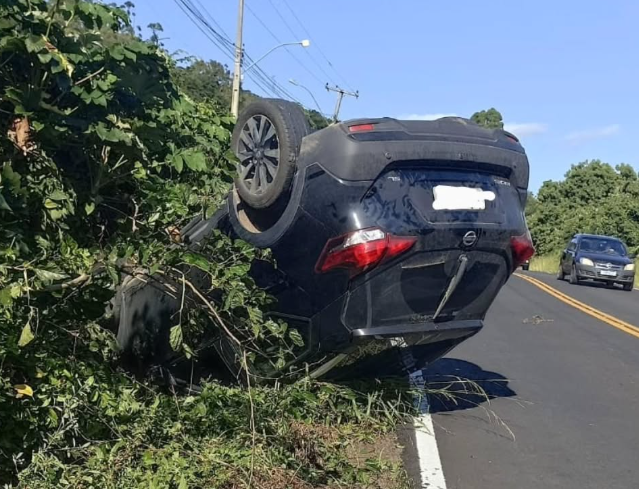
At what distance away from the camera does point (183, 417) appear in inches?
193

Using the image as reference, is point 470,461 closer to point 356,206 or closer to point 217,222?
point 356,206

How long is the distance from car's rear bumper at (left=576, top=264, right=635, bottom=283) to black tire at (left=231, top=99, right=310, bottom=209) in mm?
21419

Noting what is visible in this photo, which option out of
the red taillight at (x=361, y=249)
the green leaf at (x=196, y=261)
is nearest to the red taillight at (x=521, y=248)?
the red taillight at (x=361, y=249)

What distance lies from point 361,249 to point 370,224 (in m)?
0.15

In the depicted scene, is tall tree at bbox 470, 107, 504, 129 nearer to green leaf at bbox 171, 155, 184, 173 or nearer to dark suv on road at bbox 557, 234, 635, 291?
dark suv on road at bbox 557, 234, 635, 291

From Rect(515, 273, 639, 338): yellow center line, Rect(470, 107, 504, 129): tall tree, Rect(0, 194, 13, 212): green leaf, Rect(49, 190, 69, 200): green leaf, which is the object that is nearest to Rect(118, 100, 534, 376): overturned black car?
Rect(49, 190, 69, 200): green leaf

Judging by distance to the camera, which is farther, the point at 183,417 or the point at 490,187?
the point at 490,187

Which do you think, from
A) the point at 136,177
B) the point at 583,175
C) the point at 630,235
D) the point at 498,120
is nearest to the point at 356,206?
the point at 136,177

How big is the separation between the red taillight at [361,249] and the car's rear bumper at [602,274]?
70.6 ft

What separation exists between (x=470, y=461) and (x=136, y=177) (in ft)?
9.34

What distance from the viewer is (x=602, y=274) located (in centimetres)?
2486

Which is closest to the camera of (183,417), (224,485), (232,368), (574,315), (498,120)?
(224,485)

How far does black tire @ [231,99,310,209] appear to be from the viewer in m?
4.98

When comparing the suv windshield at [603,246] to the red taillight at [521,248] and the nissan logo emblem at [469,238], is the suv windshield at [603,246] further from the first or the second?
the nissan logo emblem at [469,238]
